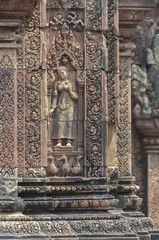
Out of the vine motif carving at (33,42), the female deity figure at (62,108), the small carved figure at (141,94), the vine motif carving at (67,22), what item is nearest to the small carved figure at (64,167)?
the female deity figure at (62,108)

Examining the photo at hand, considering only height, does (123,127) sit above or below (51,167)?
above

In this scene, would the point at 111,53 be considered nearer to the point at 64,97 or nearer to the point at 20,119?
the point at 64,97

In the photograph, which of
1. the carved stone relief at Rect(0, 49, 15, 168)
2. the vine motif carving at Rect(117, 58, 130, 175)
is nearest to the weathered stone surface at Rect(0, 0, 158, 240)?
the carved stone relief at Rect(0, 49, 15, 168)

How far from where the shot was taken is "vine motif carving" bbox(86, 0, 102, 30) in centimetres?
1612

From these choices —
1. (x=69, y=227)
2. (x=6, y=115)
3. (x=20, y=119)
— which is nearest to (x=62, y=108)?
(x=20, y=119)

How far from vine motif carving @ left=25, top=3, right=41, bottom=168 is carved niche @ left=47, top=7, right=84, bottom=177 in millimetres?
198

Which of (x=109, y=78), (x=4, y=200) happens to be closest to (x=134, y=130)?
(x=109, y=78)

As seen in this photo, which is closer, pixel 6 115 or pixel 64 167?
pixel 6 115

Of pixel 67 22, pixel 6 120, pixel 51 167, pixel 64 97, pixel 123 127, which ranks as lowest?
pixel 51 167

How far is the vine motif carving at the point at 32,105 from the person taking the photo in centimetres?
1583

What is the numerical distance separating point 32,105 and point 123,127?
3317mm

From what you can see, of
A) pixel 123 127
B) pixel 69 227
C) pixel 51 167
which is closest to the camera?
pixel 69 227

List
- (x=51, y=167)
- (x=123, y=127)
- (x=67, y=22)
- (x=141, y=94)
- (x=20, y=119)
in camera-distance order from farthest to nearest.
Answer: (x=141, y=94) → (x=123, y=127) → (x=67, y=22) → (x=51, y=167) → (x=20, y=119)

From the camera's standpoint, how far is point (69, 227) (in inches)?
610
